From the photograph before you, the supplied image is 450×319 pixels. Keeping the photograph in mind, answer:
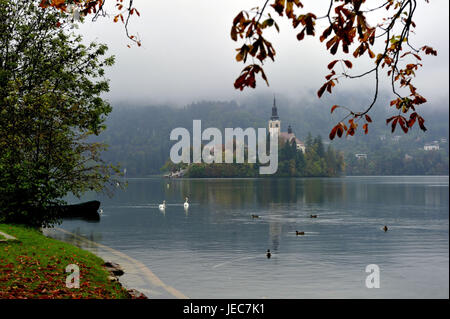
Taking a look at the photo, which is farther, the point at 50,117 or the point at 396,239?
the point at 396,239

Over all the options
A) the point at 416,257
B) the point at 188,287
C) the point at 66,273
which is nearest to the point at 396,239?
the point at 416,257

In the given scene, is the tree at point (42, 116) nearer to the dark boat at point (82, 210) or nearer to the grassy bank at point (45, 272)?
the grassy bank at point (45, 272)

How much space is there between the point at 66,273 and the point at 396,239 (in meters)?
38.9

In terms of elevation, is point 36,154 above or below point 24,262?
above

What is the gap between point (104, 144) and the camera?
3781 cm

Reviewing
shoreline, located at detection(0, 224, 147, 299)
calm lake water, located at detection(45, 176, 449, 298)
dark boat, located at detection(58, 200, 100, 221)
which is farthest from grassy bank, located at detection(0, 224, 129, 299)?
dark boat, located at detection(58, 200, 100, 221)

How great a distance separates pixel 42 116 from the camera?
3288cm

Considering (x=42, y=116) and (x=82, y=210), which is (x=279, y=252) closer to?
(x=42, y=116)

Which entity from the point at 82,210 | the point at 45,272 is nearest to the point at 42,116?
the point at 45,272

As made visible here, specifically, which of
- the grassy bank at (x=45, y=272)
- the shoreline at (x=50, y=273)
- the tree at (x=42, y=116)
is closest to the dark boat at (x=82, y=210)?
the tree at (x=42, y=116)

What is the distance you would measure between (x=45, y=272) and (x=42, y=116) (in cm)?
1639

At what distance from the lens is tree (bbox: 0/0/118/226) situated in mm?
31359

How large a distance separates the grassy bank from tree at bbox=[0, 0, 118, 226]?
530 centimetres

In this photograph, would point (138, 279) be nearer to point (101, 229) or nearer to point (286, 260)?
point (286, 260)
